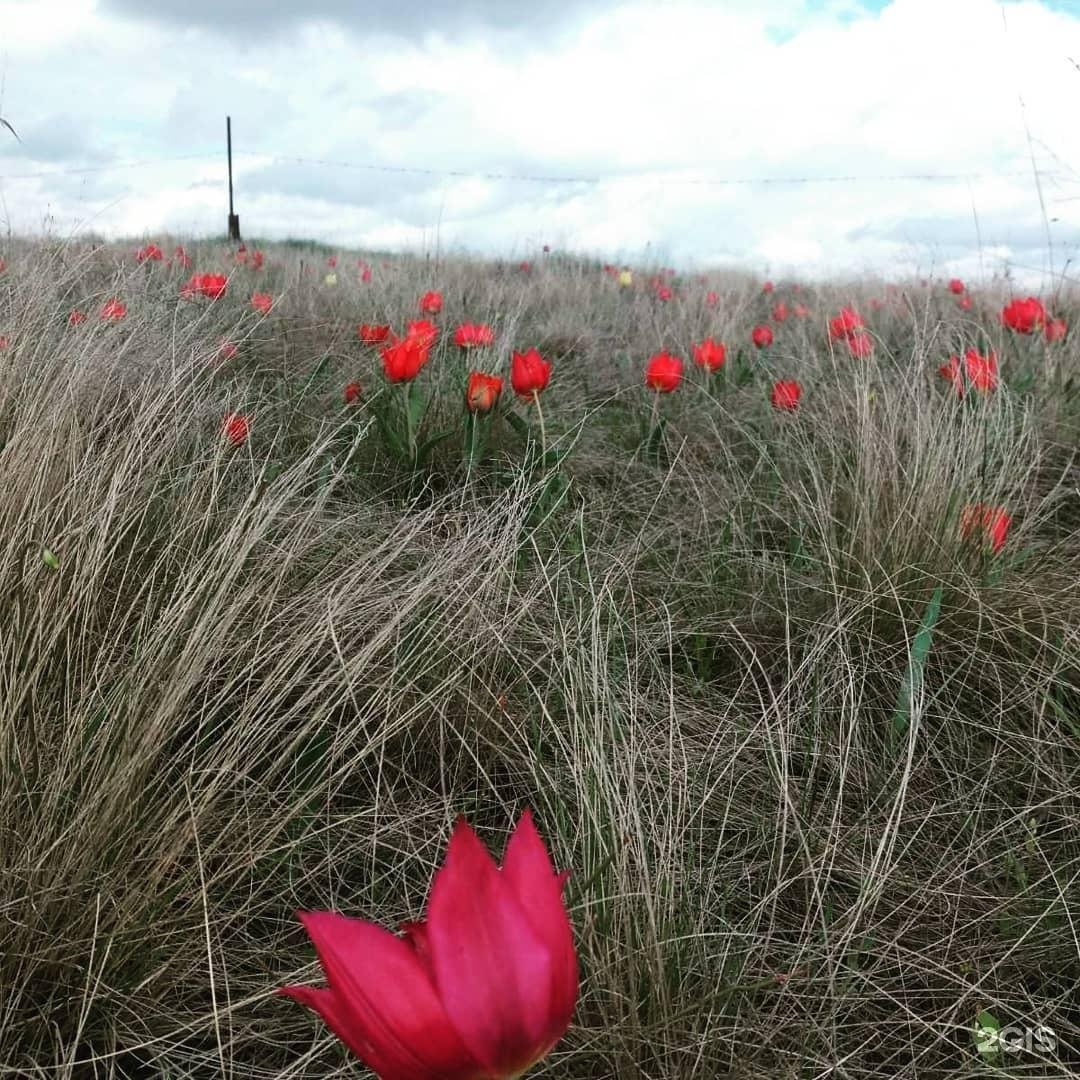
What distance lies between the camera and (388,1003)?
0.42 metres

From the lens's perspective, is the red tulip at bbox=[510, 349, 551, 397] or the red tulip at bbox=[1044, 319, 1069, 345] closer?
the red tulip at bbox=[510, 349, 551, 397]

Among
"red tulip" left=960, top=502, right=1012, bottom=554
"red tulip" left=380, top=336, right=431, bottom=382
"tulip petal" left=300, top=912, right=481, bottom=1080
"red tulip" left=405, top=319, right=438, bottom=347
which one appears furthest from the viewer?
"red tulip" left=405, top=319, right=438, bottom=347

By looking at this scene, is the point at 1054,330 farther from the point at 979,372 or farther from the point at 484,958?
the point at 484,958

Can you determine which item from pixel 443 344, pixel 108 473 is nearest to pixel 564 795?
pixel 108 473

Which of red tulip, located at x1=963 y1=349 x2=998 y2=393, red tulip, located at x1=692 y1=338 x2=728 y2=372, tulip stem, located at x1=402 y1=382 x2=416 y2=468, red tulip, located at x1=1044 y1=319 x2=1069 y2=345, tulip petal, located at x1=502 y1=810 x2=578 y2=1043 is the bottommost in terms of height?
tulip petal, located at x1=502 y1=810 x2=578 y2=1043

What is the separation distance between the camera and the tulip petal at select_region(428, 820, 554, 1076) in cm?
42

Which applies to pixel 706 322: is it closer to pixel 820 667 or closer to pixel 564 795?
pixel 820 667

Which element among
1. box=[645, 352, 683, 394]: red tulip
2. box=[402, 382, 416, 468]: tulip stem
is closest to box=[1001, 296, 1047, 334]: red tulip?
box=[645, 352, 683, 394]: red tulip

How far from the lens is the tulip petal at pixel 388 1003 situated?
1.38ft

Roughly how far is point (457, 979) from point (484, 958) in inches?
0.6

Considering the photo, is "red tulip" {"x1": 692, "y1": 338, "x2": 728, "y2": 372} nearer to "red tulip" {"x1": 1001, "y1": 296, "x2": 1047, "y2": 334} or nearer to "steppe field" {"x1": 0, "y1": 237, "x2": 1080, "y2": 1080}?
"steppe field" {"x1": 0, "y1": 237, "x2": 1080, "y2": 1080}

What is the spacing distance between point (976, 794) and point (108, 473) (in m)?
1.31

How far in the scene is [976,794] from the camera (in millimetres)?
1262

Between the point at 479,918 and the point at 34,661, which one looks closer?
the point at 479,918
